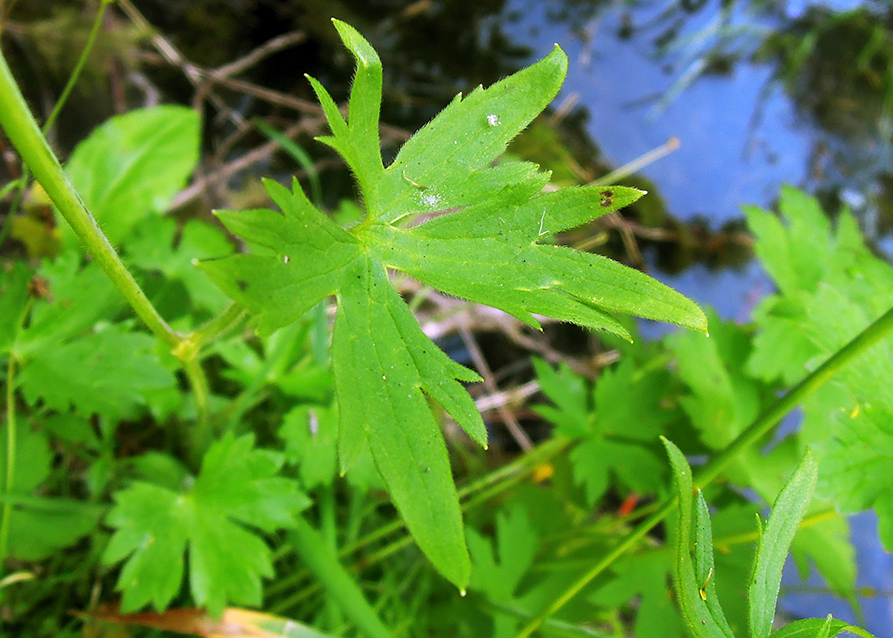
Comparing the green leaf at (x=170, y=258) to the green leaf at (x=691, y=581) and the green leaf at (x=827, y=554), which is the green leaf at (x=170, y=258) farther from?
the green leaf at (x=827, y=554)

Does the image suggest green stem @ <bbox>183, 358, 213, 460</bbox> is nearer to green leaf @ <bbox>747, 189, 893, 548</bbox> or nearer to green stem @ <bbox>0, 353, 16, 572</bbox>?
green stem @ <bbox>0, 353, 16, 572</bbox>

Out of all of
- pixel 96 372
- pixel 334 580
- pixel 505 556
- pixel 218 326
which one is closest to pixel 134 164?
pixel 96 372

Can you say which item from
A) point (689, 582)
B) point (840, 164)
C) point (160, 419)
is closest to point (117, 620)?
point (160, 419)

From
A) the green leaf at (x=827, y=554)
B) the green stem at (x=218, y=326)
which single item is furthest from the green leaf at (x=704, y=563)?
the green leaf at (x=827, y=554)

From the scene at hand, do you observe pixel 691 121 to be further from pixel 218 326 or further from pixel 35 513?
pixel 35 513

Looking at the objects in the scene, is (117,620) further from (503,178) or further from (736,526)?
(736,526)

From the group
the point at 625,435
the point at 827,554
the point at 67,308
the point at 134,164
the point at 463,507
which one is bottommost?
the point at 827,554

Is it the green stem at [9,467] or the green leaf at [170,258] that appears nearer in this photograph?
the green stem at [9,467]
